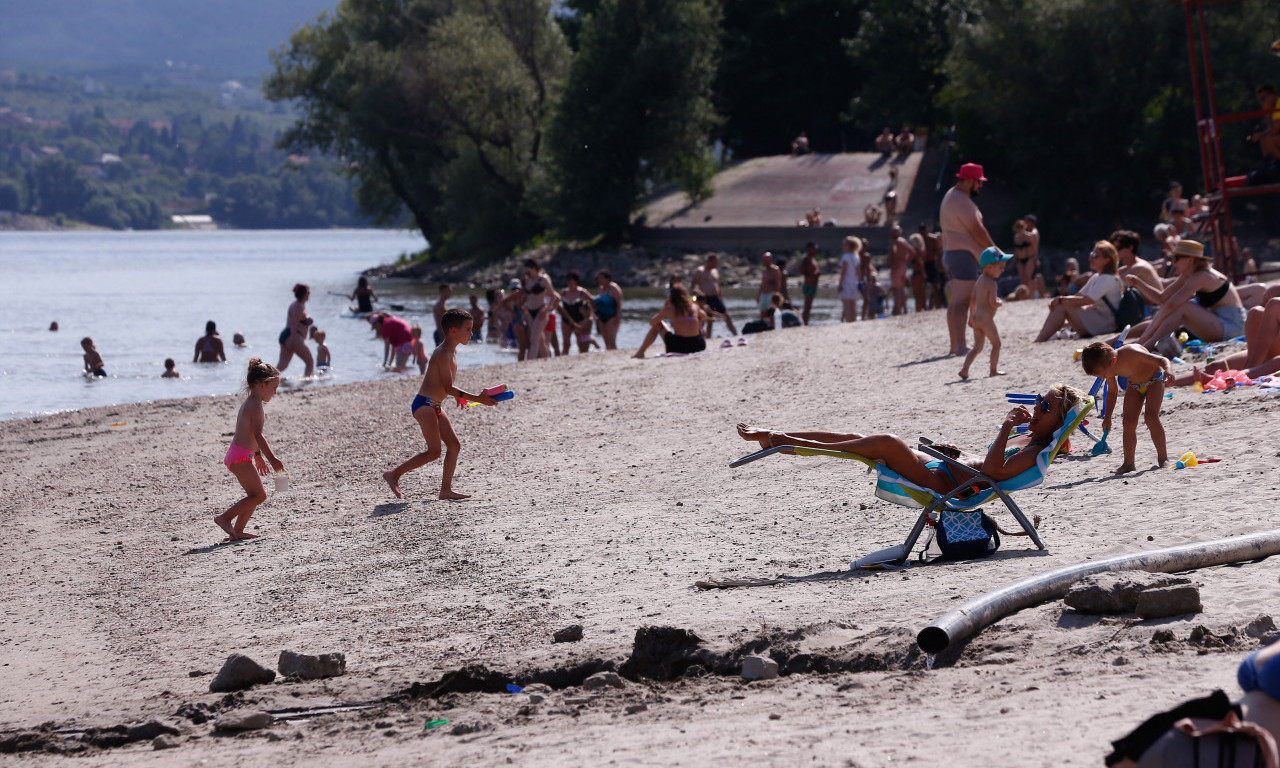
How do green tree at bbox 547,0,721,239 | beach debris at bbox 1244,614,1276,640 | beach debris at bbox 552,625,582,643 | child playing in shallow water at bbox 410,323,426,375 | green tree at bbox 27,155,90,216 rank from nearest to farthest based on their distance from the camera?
1. beach debris at bbox 1244,614,1276,640
2. beach debris at bbox 552,625,582,643
3. child playing in shallow water at bbox 410,323,426,375
4. green tree at bbox 547,0,721,239
5. green tree at bbox 27,155,90,216

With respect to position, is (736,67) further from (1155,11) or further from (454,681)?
(454,681)

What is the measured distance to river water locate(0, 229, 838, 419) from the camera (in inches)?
774

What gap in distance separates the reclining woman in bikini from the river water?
37.1 feet

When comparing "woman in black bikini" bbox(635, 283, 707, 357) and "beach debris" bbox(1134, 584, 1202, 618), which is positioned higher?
"woman in black bikini" bbox(635, 283, 707, 357)

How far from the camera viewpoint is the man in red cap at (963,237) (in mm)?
11086

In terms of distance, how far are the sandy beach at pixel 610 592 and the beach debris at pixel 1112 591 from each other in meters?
0.08

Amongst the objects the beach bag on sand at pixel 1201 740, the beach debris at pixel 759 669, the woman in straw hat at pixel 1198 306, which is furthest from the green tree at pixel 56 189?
the beach bag on sand at pixel 1201 740

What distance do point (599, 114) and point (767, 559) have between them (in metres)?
40.4

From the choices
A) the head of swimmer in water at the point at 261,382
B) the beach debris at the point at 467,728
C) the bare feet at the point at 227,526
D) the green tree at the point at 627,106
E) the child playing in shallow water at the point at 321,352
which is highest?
the green tree at the point at 627,106

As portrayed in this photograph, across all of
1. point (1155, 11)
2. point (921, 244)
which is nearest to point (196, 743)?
point (921, 244)

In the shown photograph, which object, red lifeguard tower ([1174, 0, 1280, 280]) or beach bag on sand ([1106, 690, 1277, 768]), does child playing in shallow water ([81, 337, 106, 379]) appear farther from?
beach bag on sand ([1106, 690, 1277, 768])

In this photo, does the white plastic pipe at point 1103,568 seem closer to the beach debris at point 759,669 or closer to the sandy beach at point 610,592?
the sandy beach at point 610,592

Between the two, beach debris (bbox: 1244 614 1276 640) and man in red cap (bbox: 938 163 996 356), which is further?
man in red cap (bbox: 938 163 996 356)

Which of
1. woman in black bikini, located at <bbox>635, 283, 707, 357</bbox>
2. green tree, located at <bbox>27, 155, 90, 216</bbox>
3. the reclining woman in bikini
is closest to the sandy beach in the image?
the reclining woman in bikini
